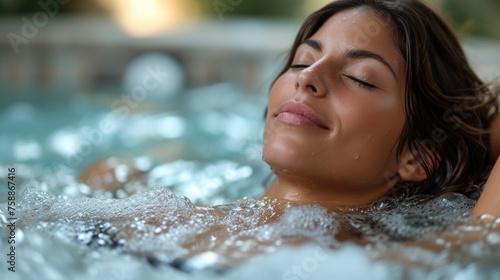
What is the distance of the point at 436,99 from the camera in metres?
2.04

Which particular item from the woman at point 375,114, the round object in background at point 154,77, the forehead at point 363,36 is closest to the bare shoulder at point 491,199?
the woman at point 375,114

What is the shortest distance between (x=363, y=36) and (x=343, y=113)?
10.0 inches

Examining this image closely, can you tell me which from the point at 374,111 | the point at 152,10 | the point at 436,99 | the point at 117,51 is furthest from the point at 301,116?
the point at 152,10

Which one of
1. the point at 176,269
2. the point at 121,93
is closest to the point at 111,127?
the point at 121,93

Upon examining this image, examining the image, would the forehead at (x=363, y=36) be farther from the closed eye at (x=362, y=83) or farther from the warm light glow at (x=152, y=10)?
the warm light glow at (x=152, y=10)

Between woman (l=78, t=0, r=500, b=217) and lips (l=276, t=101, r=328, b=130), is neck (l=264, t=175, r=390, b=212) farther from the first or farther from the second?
lips (l=276, t=101, r=328, b=130)

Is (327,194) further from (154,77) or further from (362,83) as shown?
(154,77)

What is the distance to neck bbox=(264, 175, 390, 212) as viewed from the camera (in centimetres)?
195

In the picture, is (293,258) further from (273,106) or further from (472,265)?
(273,106)

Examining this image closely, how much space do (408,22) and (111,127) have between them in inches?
94.7

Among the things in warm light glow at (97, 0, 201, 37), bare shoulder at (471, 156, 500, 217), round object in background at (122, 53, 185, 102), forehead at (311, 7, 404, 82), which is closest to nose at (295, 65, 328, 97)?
forehead at (311, 7, 404, 82)

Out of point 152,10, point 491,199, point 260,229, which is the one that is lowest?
point 491,199

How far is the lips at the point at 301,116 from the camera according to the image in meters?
1.85

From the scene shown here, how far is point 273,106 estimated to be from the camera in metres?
2.00
